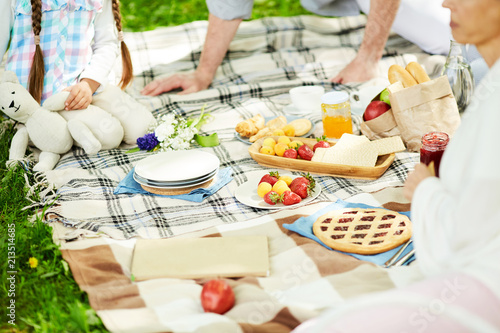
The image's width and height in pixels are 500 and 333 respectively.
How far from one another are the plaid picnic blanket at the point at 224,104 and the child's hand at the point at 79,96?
0.77 feet

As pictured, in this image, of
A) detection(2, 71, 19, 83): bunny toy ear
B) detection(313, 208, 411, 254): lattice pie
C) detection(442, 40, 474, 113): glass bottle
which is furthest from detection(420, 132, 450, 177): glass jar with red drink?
detection(2, 71, 19, 83): bunny toy ear

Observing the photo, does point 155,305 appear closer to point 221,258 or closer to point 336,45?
point 221,258

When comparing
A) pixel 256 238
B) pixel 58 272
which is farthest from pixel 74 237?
pixel 256 238

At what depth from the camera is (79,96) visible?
2686mm

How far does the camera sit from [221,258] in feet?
5.88

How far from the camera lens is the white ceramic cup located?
9.91 ft

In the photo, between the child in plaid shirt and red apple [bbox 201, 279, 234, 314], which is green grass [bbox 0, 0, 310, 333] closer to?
red apple [bbox 201, 279, 234, 314]

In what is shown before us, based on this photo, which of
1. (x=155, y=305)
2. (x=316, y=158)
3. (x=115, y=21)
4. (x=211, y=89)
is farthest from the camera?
(x=211, y=89)

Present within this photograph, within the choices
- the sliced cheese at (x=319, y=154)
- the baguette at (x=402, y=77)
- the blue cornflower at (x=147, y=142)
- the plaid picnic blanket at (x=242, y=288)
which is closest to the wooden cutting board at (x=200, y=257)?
the plaid picnic blanket at (x=242, y=288)

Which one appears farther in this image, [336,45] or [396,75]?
[336,45]

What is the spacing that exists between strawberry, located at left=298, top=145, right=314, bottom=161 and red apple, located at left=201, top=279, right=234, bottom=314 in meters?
0.99

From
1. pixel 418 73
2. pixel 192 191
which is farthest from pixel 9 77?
pixel 418 73

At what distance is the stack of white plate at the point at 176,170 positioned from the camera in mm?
2252

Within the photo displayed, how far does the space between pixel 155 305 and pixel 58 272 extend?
430 mm
